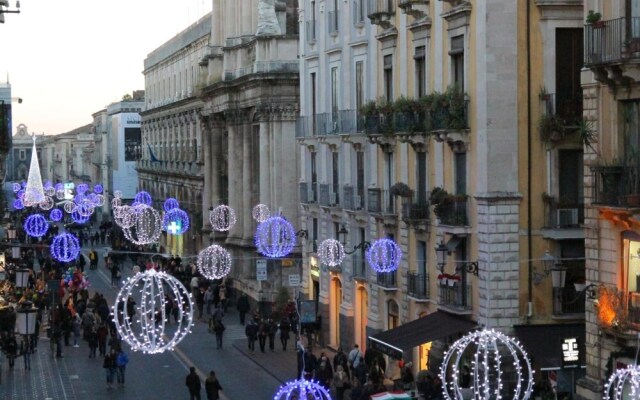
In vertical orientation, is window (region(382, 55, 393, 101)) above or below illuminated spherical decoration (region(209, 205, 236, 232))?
above

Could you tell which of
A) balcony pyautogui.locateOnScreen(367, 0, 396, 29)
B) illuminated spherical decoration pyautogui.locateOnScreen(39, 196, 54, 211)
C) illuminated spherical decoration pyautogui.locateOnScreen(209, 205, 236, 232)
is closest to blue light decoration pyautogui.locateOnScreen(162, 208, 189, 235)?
illuminated spherical decoration pyautogui.locateOnScreen(209, 205, 236, 232)

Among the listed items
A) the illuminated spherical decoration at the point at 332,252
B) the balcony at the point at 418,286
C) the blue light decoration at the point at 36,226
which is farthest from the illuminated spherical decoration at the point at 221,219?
the balcony at the point at 418,286

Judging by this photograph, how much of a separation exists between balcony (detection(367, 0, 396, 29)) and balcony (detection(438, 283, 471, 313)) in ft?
27.8

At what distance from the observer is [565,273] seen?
1506 inches

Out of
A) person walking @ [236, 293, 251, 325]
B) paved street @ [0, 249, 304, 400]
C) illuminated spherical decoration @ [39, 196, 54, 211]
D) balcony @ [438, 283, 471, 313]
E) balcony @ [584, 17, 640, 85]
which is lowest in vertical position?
paved street @ [0, 249, 304, 400]

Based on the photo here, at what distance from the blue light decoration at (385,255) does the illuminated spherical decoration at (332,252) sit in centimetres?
427

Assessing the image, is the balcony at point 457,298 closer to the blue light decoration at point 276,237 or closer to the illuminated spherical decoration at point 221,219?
the blue light decoration at point 276,237

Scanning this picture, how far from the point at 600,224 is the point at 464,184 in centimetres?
873

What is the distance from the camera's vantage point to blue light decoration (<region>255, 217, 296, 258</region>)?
57.2 metres

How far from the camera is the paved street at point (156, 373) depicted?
44.9 metres

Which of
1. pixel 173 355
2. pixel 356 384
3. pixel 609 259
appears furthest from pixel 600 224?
pixel 173 355

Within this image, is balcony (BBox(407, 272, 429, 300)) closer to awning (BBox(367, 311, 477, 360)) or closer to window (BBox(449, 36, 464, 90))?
Result: awning (BBox(367, 311, 477, 360))

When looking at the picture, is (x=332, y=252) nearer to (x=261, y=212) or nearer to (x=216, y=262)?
(x=216, y=262)

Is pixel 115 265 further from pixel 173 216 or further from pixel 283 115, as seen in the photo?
pixel 283 115
